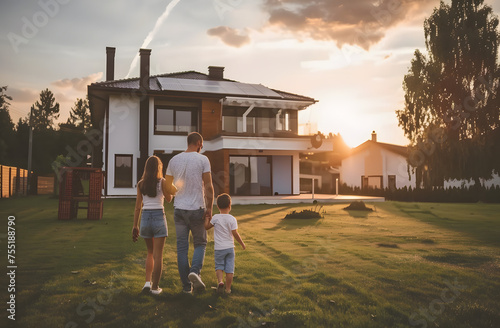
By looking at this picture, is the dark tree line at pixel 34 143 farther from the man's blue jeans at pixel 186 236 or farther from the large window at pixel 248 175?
the man's blue jeans at pixel 186 236

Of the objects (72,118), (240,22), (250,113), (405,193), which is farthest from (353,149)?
(72,118)

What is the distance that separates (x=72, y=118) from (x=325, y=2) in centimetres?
8890

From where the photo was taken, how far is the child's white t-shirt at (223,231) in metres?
5.14

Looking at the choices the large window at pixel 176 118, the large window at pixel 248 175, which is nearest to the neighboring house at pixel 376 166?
the large window at pixel 248 175

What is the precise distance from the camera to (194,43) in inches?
598

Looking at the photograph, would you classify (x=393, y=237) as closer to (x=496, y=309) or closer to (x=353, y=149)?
(x=496, y=309)

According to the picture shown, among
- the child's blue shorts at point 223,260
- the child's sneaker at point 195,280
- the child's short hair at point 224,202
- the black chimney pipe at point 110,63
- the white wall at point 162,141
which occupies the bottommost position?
the child's sneaker at point 195,280

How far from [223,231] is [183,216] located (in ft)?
1.91

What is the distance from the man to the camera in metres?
4.96

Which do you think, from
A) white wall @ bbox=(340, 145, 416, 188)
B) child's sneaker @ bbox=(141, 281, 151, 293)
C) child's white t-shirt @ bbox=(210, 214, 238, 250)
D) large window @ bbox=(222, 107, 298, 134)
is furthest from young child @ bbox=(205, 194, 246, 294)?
white wall @ bbox=(340, 145, 416, 188)

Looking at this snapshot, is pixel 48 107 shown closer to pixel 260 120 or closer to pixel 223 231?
pixel 260 120

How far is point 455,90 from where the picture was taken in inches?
1050

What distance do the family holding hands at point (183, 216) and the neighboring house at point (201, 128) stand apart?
17.2 m

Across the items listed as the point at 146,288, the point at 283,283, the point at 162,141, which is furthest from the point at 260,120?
the point at 146,288
